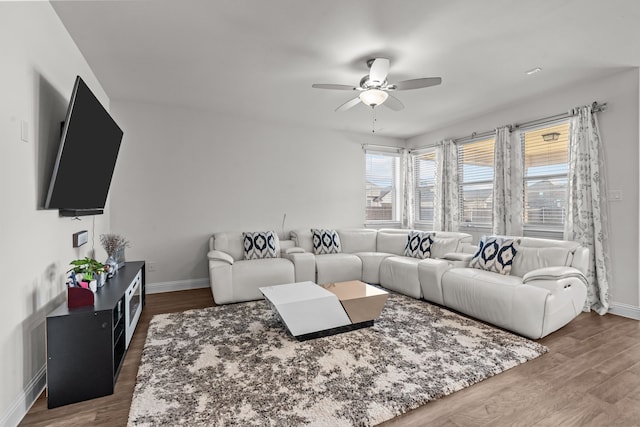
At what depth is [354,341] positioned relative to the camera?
8.70ft

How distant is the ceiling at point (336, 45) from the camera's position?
2197mm

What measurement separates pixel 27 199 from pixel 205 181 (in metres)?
2.72

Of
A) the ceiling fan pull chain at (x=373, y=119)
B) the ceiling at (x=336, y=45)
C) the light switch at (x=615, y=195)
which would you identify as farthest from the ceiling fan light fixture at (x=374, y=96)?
the light switch at (x=615, y=195)

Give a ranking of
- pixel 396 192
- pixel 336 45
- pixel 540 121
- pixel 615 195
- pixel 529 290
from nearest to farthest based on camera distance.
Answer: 1. pixel 336 45
2. pixel 529 290
3. pixel 615 195
4. pixel 540 121
5. pixel 396 192

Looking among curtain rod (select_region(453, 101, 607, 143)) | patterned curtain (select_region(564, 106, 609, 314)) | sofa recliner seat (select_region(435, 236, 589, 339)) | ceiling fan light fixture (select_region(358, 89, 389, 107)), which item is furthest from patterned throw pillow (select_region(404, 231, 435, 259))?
ceiling fan light fixture (select_region(358, 89, 389, 107))

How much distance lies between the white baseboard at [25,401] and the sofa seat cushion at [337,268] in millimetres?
2959

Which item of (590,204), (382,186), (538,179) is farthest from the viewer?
(382,186)

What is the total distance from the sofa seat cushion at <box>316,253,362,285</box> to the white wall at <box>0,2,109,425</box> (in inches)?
111

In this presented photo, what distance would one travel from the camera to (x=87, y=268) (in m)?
2.25

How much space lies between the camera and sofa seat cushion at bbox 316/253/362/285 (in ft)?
14.3

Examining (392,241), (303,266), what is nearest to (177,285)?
(303,266)

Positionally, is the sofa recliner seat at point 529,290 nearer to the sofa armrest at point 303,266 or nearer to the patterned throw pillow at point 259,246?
the sofa armrest at point 303,266

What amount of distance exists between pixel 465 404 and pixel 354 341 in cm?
99

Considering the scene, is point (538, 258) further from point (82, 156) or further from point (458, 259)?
point (82, 156)
